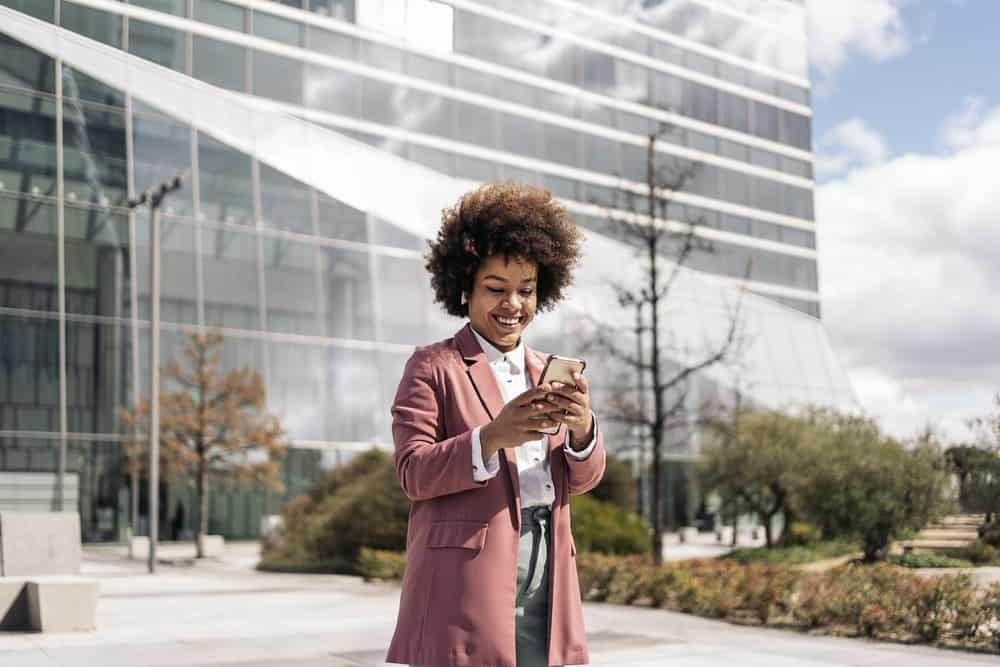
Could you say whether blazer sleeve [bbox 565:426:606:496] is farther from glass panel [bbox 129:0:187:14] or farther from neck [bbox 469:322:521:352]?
glass panel [bbox 129:0:187:14]

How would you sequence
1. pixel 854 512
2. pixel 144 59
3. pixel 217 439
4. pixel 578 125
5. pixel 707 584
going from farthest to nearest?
pixel 578 125, pixel 217 439, pixel 854 512, pixel 707 584, pixel 144 59

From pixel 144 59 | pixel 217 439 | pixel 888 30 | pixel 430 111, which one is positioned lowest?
pixel 217 439

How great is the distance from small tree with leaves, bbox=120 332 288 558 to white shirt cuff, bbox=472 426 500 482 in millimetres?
27393

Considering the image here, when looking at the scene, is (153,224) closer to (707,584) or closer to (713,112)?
(707,584)

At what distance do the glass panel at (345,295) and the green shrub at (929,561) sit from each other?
78.2 feet

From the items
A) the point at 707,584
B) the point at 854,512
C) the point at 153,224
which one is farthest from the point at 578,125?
the point at 707,584

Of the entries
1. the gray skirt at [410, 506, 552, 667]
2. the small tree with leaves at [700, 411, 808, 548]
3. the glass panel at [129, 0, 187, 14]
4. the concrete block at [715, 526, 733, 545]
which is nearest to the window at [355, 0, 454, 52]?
the glass panel at [129, 0, 187, 14]

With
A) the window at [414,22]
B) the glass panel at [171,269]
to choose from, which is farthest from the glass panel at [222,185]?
the window at [414,22]

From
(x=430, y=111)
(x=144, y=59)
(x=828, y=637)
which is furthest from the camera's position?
(x=430, y=111)

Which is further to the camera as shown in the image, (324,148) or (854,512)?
(854,512)

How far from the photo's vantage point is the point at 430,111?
37781 mm

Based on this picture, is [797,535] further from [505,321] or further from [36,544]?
[505,321]

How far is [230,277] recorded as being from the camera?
32.8 m

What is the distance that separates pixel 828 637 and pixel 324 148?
268 inches
